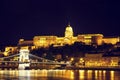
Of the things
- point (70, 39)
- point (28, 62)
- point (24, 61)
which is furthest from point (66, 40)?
point (28, 62)

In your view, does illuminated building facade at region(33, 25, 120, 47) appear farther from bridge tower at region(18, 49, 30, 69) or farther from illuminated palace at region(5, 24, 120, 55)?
bridge tower at region(18, 49, 30, 69)

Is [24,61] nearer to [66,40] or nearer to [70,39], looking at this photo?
[66,40]

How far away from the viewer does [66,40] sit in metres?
132

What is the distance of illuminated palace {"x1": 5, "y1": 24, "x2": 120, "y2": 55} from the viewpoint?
127875 millimetres

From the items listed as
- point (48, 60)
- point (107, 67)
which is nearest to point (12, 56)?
point (48, 60)

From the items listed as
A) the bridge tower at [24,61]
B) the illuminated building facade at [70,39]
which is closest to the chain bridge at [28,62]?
the bridge tower at [24,61]

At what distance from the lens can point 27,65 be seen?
105 meters

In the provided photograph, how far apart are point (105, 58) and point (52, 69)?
776 centimetres

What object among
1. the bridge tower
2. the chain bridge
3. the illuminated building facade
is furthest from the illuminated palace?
the bridge tower

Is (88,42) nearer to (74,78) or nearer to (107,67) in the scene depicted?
(107,67)

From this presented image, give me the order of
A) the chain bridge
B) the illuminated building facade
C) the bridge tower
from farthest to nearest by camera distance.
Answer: the illuminated building facade
the chain bridge
the bridge tower

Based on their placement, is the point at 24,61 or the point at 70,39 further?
the point at 70,39

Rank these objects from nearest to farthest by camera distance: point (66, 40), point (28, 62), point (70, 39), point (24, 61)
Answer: point (28, 62)
point (24, 61)
point (66, 40)
point (70, 39)

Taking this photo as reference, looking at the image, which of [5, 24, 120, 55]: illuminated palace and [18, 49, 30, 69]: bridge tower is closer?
[18, 49, 30, 69]: bridge tower
